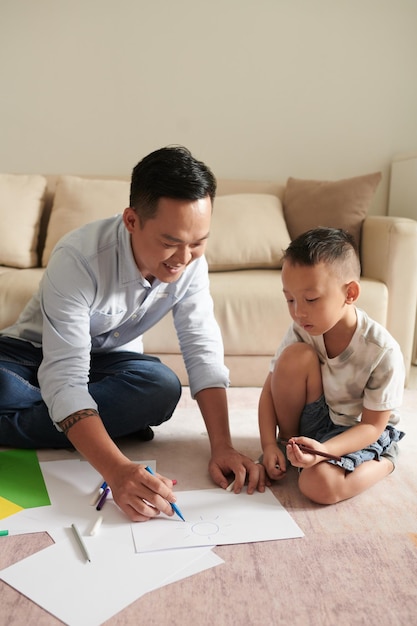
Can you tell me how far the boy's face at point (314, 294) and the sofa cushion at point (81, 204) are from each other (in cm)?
137

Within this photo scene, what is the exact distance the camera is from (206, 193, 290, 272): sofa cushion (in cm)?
251

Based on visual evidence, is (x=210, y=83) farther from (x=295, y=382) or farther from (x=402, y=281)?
(x=295, y=382)

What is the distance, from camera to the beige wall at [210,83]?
9.99 feet

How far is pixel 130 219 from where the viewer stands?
53.9 inches

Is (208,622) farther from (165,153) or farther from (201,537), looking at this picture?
(165,153)

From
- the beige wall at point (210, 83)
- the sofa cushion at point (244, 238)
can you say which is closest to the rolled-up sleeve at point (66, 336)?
the sofa cushion at point (244, 238)

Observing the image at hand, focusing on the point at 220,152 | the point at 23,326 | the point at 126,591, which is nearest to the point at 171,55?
the point at 220,152

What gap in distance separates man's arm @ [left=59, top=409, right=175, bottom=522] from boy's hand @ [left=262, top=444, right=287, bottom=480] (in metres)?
0.28

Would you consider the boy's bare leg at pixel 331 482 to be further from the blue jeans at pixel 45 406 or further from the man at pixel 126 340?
the blue jeans at pixel 45 406

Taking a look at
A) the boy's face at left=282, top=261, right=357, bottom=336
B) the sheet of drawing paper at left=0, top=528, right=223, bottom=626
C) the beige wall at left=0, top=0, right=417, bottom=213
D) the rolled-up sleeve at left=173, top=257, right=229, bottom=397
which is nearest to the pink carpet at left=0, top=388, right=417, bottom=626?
the sheet of drawing paper at left=0, top=528, right=223, bottom=626

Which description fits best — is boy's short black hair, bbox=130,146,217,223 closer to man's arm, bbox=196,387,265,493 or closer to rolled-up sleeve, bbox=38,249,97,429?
rolled-up sleeve, bbox=38,249,97,429

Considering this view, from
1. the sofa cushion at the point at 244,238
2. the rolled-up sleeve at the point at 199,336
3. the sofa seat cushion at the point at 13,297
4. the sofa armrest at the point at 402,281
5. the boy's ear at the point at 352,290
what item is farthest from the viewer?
the sofa cushion at the point at 244,238

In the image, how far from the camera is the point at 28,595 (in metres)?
0.98

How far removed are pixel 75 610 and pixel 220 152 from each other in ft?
8.37
